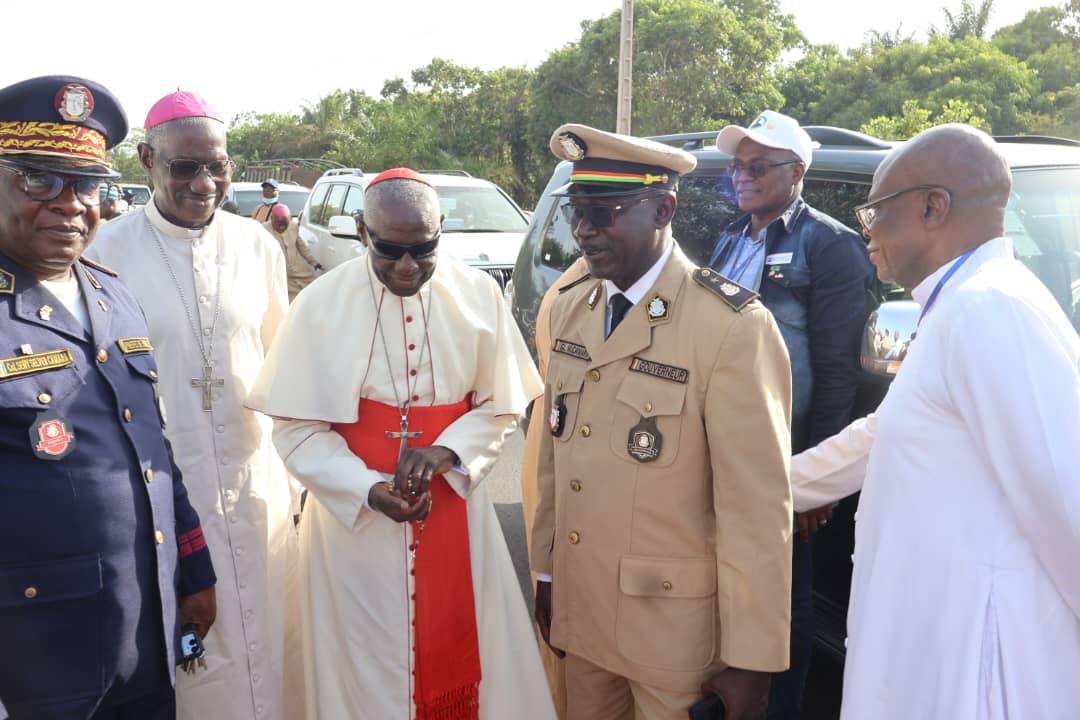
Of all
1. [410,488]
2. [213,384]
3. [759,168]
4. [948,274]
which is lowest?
[410,488]

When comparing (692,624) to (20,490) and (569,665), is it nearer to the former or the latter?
(569,665)

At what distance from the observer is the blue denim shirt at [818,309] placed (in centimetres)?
311

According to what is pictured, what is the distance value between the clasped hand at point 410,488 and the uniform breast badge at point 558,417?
0.34 metres

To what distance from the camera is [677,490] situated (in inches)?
84.6

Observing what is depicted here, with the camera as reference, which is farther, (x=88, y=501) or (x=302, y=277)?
(x=302, y=277)

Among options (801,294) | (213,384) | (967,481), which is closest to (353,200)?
(213,384)

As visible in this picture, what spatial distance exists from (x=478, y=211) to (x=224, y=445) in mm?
7581

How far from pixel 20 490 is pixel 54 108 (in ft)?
3.01

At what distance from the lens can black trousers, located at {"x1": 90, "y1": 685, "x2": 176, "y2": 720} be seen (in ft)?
6.68

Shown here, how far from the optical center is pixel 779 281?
3.23 m

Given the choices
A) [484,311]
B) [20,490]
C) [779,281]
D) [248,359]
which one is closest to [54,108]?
[20,490]

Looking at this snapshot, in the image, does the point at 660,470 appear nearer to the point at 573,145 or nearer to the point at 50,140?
the point at 573,145

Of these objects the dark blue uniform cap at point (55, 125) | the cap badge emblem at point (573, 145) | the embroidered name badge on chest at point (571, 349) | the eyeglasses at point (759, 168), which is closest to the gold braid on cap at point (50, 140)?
the dark blue uniform cap at point (55, 125)

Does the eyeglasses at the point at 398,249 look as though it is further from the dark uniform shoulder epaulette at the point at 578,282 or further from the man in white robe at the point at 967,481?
the man in white robe at the point at 967,481
